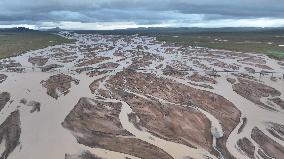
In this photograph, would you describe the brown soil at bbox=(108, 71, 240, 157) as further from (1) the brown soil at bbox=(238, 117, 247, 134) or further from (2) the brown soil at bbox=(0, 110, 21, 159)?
(2) the brown soil at bbox=(0, 110, 21, 159)

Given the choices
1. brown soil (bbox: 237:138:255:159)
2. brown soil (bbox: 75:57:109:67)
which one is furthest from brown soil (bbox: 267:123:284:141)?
brown soil (bbox: 75:57:109:67)

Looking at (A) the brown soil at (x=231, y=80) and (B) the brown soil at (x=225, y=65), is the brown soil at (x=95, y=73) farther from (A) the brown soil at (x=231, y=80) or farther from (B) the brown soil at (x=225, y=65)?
(B) the brown soil at (x=225, y=65)

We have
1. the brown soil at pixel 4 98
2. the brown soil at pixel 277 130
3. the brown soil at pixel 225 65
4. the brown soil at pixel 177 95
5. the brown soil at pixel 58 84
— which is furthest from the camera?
the brown soil at pixel 225 65

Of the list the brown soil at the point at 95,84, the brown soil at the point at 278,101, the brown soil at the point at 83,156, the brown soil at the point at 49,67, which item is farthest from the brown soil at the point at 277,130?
the brown soil at the point at 49,67

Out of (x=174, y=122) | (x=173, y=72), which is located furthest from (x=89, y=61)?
(x=174, y=122)

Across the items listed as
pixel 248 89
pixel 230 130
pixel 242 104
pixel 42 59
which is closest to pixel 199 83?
pixel 248 89

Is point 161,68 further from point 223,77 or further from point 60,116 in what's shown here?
point 60,116
